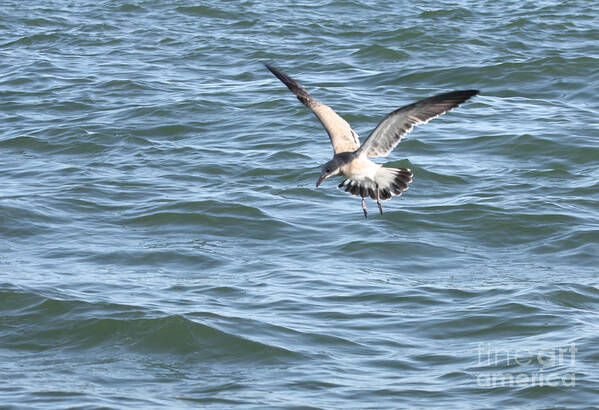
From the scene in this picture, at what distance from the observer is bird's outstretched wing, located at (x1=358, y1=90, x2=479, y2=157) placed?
24.5 ft

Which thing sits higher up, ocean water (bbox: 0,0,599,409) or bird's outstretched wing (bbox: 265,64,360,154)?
bird's outstretched wing (bbox: 265,64,360,154)

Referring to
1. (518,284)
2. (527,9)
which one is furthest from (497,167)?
(527,9)

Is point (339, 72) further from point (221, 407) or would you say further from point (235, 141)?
point (221, 407)

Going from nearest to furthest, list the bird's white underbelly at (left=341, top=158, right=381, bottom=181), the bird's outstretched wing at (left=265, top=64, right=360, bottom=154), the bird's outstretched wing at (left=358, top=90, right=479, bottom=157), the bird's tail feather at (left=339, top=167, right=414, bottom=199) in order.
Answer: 1. the bird's outstretched wing at (left=358, top=90, right=479, bottom=157)
2. the bird's white underbelly at (left=341, top=158, right=381, bottom=181)
3. the bird's tail feather at (left=339, top=167, right=414, bottom=199)
4. the bird's outstretched wing at (left=265, top=64, right=360, bottom=154)

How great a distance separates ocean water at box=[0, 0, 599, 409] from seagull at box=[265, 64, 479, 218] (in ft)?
3.73

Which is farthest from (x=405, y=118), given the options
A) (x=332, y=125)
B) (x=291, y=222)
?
(x=291, y=222)

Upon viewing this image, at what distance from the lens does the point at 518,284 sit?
30.9ft
